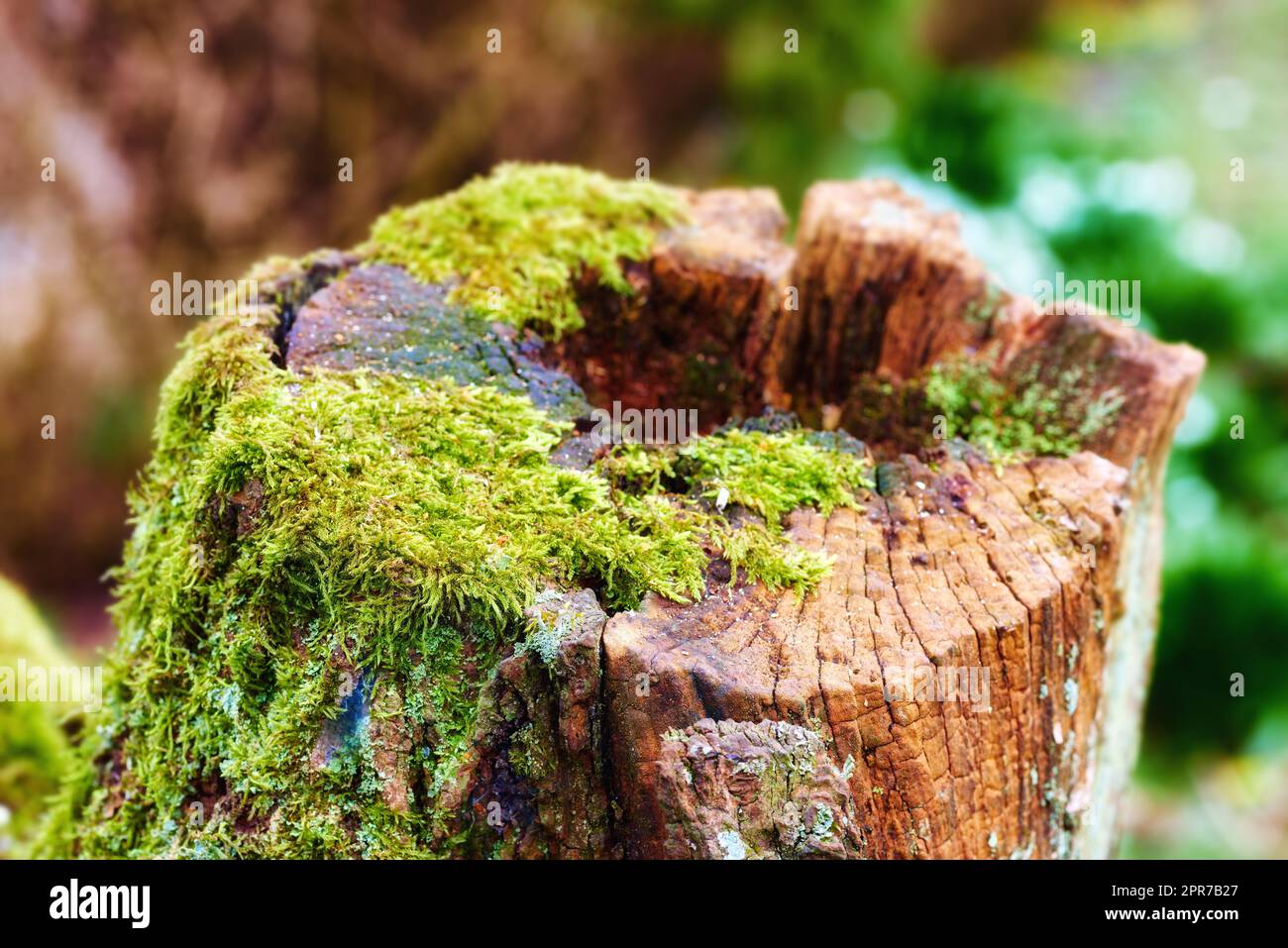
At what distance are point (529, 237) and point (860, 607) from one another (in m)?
1.26

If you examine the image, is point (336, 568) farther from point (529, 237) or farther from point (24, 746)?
point (24, 746)

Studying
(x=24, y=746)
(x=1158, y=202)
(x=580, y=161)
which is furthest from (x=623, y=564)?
(x=580, y=161)

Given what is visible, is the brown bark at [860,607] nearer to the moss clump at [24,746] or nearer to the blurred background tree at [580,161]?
the moss clump at [24,746]

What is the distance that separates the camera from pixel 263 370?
6.28ft

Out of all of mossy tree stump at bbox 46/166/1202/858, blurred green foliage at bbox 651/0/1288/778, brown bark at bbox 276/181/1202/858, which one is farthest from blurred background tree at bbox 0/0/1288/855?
mossy tree stump at bbox 46/166/1202/858

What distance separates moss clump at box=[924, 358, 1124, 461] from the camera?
7.16ft

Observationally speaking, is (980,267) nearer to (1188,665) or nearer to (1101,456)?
(1101,456)

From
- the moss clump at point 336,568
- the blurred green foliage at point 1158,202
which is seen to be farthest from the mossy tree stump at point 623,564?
the blurred green foliage at point 1158,202

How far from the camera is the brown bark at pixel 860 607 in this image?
1500mm

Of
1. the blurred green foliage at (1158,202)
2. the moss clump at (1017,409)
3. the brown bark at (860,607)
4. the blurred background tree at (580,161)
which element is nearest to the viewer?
the brown bark at (860,607)

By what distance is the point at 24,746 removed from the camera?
269cm

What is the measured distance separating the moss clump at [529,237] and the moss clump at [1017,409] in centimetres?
81

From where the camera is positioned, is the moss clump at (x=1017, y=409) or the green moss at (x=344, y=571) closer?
the green moss at (x=344, y=571)
